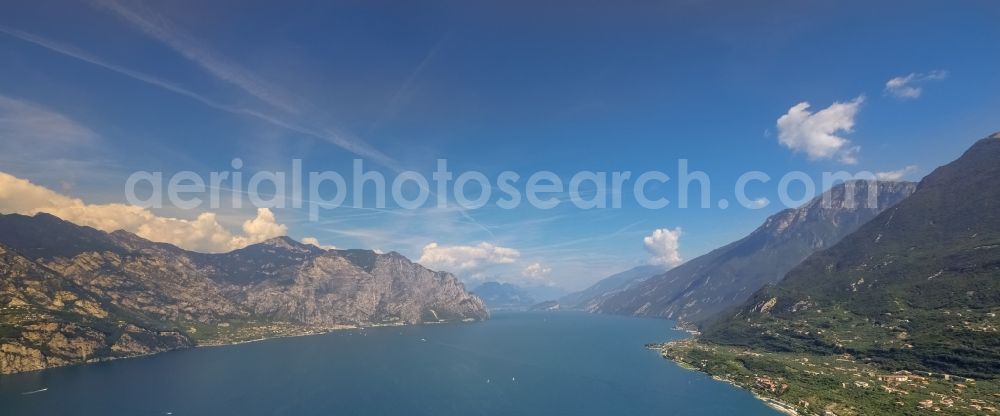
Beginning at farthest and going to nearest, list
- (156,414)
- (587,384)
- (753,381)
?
(587,384), (753,381), (156,414)

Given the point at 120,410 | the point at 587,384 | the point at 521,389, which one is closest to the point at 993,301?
the point at 587,384

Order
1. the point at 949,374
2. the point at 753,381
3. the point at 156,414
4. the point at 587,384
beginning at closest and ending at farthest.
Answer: the point at 156,414 < the point at 949,374 < the point at 753,381 < the point at 587,384

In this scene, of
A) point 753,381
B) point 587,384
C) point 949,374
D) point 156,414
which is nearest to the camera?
point 156,414

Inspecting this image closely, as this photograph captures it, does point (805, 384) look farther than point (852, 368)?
No

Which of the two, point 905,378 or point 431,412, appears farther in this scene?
point 905,378

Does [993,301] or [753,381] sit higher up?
[993,301]

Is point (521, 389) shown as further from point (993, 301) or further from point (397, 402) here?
point (993, 301)

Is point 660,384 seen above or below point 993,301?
below

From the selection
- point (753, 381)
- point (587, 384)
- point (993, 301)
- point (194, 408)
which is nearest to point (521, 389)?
point (587, 384)

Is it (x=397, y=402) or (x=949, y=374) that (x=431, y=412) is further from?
(x=949, y=374)
